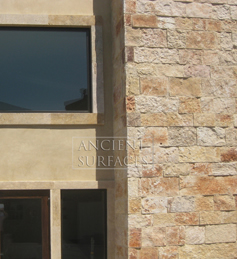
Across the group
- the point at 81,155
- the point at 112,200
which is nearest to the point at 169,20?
the point at 81,155

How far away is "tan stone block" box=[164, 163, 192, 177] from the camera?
5188 millimetres

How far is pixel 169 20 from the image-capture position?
5.43 m

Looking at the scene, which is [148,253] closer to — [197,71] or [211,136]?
[211,136]

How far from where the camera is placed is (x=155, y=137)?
520cm

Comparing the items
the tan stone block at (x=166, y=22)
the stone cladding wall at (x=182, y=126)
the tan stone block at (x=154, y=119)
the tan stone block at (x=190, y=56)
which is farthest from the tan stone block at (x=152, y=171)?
the tan stone block at (x=166, y=22)

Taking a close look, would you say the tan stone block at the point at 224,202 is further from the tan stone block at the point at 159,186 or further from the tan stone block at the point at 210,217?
the tan stone block at the point at 159,186

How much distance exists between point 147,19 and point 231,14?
1.27 meters

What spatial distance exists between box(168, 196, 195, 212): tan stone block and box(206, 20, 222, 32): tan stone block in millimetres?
2426

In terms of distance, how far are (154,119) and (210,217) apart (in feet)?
5.04

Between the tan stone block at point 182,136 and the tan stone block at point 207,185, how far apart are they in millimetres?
479

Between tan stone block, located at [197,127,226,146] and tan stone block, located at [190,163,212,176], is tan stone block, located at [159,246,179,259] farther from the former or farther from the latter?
tan stone block, located at [197,127,226,146]

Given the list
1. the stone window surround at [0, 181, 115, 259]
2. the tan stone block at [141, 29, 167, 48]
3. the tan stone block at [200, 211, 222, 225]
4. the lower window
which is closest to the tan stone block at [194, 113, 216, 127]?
the tan stone block at [141, 29, 167, 48]

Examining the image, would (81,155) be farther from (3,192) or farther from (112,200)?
(3,192)

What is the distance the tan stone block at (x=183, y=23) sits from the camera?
5.44 meters
